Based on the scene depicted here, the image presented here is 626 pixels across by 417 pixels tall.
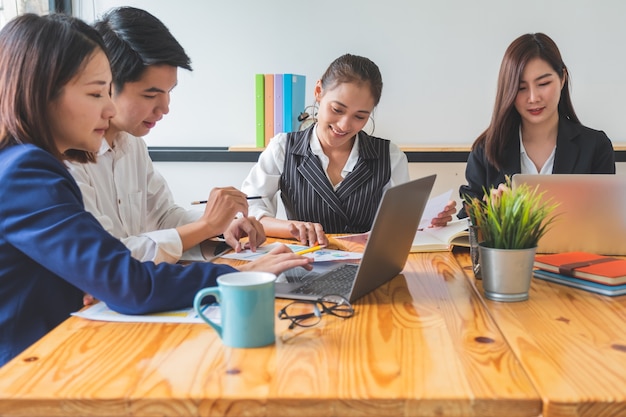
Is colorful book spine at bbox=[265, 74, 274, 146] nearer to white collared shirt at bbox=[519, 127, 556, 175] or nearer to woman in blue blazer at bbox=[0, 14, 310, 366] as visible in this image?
white collared shirt at bbox=[519, 127, 556, 175]

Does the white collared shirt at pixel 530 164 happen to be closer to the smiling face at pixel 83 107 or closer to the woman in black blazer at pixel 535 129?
the woman in black blazer at pixel 535 129

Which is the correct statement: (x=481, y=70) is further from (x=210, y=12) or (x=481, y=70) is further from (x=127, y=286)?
(x=127, y=286)

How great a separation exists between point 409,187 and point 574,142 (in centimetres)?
125

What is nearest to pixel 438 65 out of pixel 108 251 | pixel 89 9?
pixel 89 9

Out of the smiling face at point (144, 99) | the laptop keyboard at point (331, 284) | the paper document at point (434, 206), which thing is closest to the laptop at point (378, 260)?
the laptop keyboard at point (331, 284)

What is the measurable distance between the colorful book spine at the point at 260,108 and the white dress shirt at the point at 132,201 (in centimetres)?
111

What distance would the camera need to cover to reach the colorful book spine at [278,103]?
3049mm

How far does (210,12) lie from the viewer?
3.20 meters

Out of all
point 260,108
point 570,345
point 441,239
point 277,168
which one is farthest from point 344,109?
point 570,345

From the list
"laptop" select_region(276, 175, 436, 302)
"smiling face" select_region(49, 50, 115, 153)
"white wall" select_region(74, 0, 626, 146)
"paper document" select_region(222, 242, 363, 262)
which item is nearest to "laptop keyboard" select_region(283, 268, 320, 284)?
"laptop" select_region(276, 175, 436, 302)

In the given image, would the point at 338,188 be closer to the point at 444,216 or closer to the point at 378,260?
the point at 444,216

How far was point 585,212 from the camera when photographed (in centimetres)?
150

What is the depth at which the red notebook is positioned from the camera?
122 centimetres

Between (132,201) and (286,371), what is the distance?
46.1 inches
